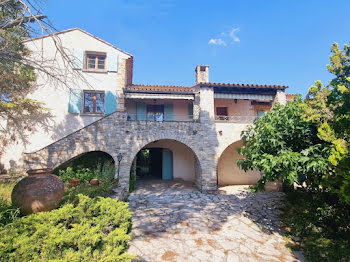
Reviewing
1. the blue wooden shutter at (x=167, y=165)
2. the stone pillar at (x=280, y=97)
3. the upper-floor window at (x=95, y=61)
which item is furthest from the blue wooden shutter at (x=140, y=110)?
the stone pillar at (x=280, y=97)

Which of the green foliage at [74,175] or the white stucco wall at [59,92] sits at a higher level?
the white stucco wall at [59,92]

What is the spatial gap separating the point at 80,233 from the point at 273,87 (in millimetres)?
12568

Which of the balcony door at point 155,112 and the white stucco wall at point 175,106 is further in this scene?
the balcony door at point 155,112

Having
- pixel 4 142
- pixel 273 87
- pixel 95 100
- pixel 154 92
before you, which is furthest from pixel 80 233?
pixel 273 87

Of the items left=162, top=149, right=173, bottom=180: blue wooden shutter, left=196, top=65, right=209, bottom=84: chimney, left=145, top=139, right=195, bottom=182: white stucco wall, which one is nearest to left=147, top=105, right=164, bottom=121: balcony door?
left=145, top=139, right=195, bottom=182: white stucco wall

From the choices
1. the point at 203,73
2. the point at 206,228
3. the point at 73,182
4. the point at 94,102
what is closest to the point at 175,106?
the point at 203,73

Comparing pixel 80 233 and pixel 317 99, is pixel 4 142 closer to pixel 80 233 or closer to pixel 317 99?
pixel 80 233

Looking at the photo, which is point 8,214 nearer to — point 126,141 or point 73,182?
point 73,182

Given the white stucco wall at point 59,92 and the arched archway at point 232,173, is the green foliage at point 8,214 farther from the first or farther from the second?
the arched archway at point 232,173

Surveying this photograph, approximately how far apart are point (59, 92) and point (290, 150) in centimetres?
1323

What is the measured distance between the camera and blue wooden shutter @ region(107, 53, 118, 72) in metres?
11.4

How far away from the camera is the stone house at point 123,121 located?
9.32m

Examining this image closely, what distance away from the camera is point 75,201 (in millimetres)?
5262

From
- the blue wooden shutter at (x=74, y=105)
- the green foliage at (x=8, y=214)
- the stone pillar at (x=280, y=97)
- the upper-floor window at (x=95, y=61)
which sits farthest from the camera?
the upper-floor window at (x=95, y=61)
